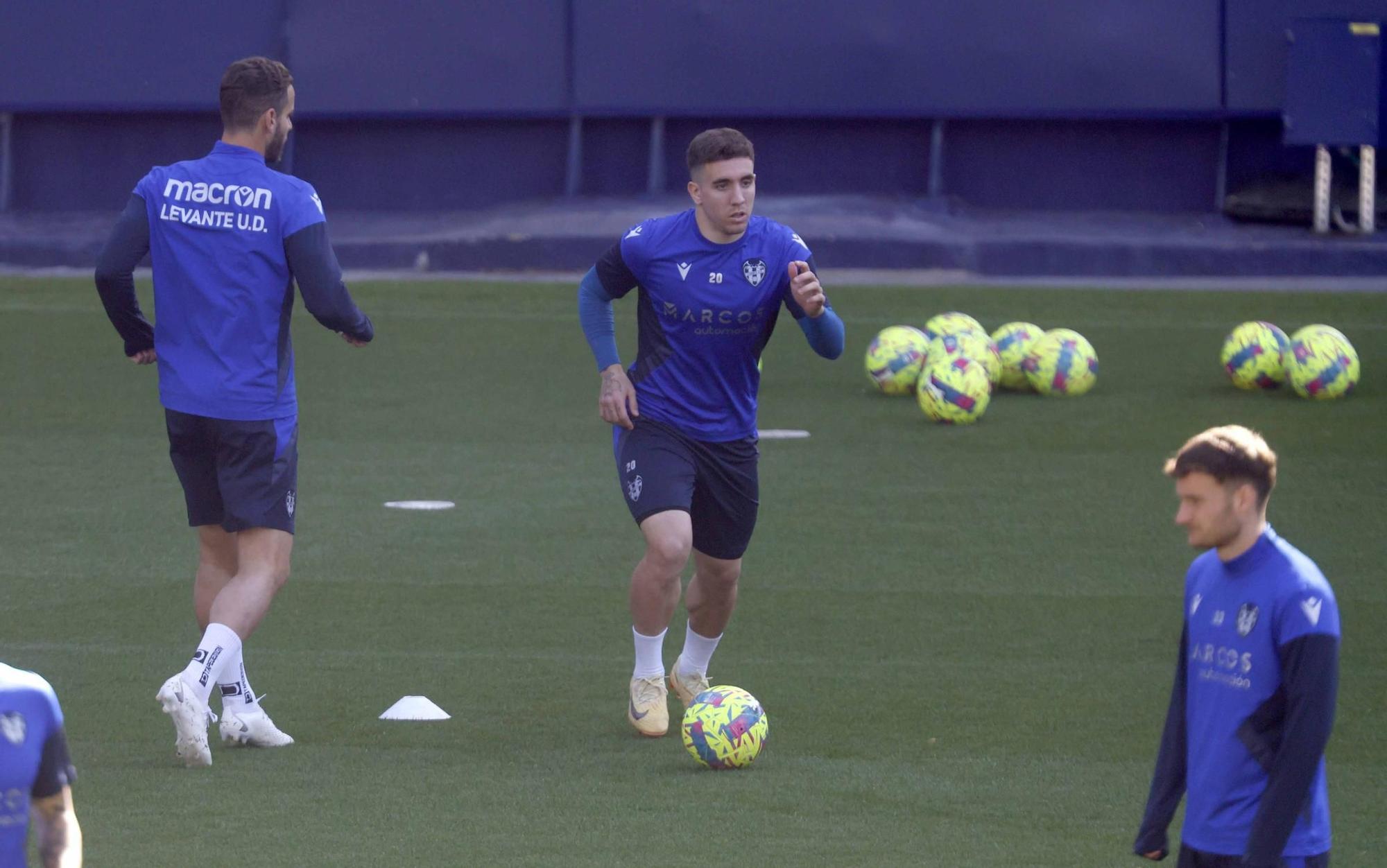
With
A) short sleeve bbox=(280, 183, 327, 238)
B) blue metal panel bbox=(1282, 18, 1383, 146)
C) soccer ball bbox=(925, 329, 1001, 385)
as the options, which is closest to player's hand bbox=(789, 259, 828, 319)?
short sleeve bbox=(280, 183, 327, 238)

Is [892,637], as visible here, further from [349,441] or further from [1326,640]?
[349,441]

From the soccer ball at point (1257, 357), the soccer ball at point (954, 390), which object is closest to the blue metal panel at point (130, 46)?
the soccer ball at point (954, 390)

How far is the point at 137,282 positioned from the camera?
22141mm

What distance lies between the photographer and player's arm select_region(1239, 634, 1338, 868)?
3568 mm

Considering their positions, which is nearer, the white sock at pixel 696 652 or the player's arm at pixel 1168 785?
the player's arm at pixel 1168 785

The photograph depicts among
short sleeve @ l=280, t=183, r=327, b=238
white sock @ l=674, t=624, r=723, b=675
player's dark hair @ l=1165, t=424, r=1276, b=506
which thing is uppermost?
short sleeve @ l=280, t=183, r=327, b=238

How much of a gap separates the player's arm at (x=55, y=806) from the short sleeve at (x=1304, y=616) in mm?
2127

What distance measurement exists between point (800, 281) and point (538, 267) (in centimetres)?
1690

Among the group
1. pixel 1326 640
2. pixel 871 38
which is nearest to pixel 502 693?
pixel 1326 640

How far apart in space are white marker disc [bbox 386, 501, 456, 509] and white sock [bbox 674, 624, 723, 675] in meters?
3.94

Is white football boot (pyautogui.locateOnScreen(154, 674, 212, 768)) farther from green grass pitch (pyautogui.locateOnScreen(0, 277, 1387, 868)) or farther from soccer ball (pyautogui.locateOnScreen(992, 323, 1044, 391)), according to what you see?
soccer ball (pyautogui.locateOnScreen(992, 323, 1044, 391))

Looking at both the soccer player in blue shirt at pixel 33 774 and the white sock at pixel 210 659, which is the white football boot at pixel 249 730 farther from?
the soccer player in blue shirt at pixel 33 774

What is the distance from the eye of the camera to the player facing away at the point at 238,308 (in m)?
→ 6.14

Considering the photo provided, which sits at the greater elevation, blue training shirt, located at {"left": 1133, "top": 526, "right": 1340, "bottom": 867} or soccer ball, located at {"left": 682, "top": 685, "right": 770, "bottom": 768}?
blue training shirt, located at {"left": 1133, "top": 526, "right": 1340, "bottom": 867}
